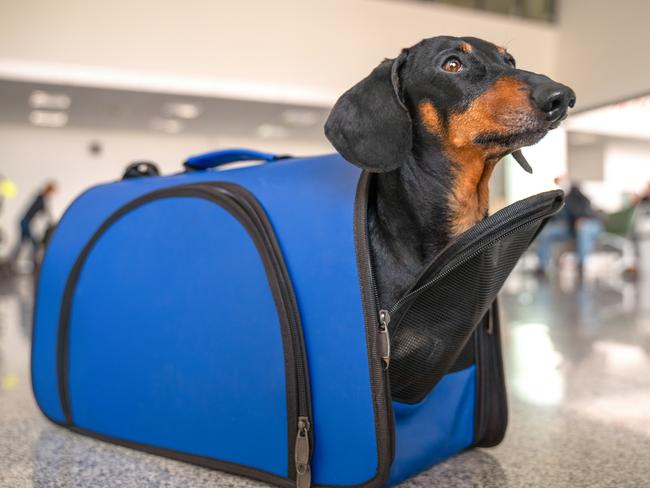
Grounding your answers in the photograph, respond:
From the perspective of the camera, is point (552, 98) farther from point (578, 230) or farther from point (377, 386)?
point (578, 230)

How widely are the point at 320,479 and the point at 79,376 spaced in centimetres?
67

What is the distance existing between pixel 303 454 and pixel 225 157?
72 centimetres

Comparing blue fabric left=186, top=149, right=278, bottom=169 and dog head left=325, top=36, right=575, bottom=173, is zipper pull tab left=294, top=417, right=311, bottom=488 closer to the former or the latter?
dog head left=325, top=36, right=575, bottom=173

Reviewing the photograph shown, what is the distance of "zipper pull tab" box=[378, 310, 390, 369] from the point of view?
0.95m

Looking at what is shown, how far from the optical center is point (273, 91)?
861cm

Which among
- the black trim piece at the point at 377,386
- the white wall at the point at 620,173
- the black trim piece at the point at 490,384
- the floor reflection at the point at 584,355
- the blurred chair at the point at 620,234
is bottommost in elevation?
the white wall at the point at 620,173

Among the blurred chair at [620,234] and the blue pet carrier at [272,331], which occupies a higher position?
the blue pet carrier at [272,331]

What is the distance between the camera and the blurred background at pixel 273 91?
19.5 feet

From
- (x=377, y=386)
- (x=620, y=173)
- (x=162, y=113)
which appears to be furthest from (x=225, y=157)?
(x=620, y=173)

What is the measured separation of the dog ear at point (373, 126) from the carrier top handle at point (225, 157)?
40 centimetres

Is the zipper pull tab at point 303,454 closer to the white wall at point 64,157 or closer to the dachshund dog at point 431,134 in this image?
the dachshund dog at point 431,134

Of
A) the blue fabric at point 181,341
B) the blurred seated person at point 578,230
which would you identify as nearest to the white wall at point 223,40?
the blurred seated person at point 578,230

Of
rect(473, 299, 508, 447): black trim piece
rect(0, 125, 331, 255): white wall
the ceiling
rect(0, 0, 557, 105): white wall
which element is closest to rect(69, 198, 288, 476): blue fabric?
rect(473, 299, 508, 447): black trim piece

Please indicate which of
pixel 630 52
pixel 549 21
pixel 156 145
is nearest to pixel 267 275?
pixel 630 52
